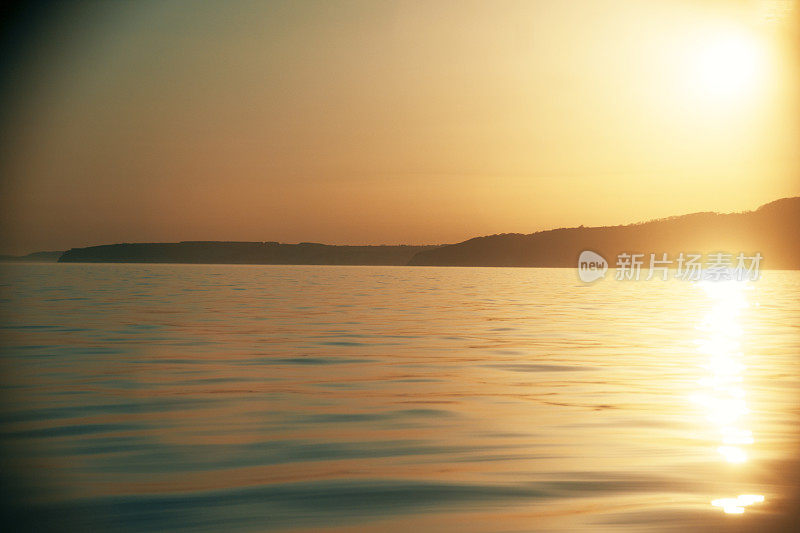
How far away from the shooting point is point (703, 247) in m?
196

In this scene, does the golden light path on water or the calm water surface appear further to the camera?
the golden light path on water

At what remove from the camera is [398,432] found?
747 cm

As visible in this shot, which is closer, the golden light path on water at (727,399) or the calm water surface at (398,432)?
the calm water surface at (398,432)

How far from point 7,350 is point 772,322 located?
58.2ft

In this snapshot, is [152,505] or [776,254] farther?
[776,254]

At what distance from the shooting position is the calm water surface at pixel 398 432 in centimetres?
519

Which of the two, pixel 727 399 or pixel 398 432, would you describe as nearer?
pixel 398 432

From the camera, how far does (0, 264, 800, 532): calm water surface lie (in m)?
5.19

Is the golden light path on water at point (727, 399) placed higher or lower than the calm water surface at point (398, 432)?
higher

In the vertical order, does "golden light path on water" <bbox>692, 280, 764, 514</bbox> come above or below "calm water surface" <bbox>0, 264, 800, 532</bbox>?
above

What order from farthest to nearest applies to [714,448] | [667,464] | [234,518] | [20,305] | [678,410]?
[20,305]
[678,410]
[714,448]
[667,464]
[234,518]

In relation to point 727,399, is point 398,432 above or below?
below

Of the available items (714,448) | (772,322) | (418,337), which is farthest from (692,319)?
(714,448)

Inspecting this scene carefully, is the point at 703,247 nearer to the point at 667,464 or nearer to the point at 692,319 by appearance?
the point at 692,319
